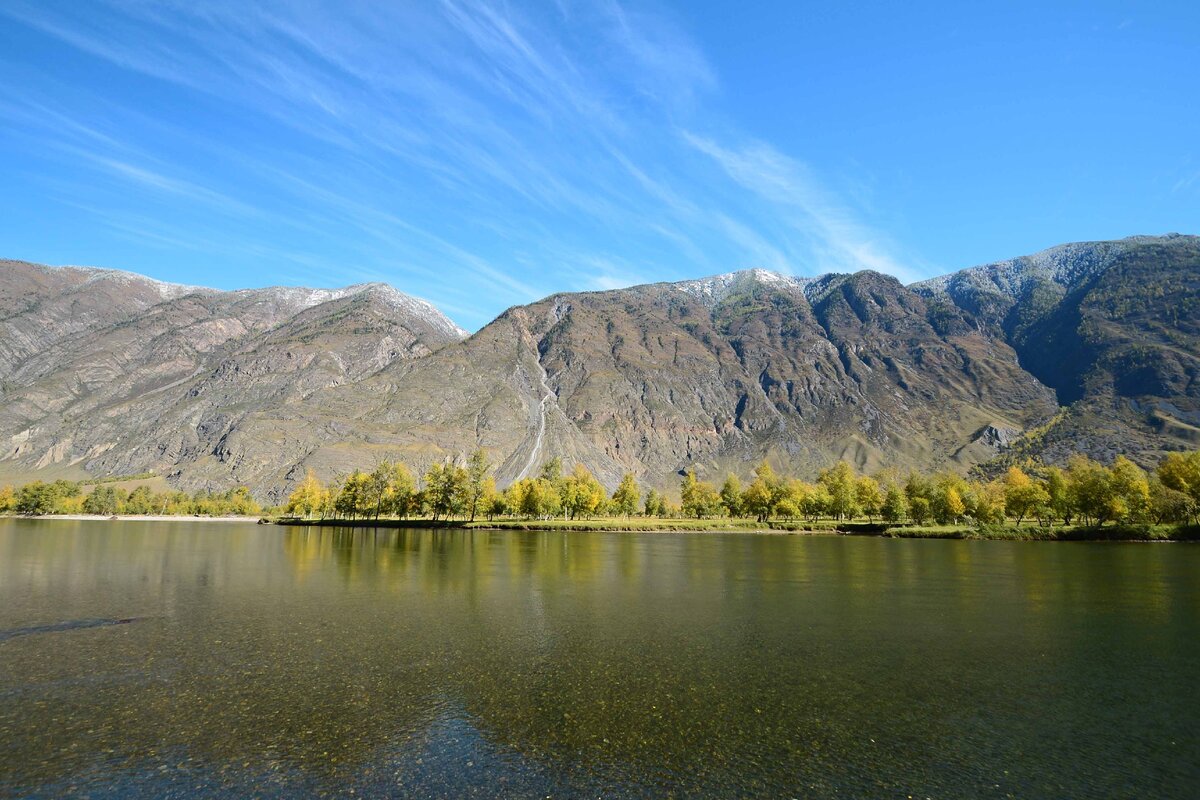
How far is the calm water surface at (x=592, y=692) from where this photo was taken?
1416 centimetres

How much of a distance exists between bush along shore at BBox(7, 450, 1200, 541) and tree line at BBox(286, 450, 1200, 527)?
0.29 meters

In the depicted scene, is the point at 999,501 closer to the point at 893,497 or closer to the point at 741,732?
the point at 893,497

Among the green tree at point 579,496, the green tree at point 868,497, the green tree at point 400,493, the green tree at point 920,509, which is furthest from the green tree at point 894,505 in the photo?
the green tree at point 400,493

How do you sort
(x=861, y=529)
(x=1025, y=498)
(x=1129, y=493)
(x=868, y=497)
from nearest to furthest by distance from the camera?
(x=1129, y=493)
(x=1025, y=498)
(x=861, y=529)
(x=868, y=497)

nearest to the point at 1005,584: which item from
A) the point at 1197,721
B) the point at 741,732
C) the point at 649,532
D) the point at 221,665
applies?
the point at 1197,721

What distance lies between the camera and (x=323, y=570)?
54.8 m

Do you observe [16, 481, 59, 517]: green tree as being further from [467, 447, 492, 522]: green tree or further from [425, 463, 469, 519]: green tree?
[467, 447, 492, 522]: green tree

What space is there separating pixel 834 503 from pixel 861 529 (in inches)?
880

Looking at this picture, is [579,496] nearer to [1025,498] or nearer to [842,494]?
[842,494]

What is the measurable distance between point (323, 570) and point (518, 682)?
40267 mm

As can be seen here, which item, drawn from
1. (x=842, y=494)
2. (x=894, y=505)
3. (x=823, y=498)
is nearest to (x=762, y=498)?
(x=823, y=498)

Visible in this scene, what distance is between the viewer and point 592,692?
2020 centimetres

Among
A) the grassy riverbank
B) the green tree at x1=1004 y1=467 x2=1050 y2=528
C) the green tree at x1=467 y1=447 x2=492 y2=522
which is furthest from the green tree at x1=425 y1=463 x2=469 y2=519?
the green tree at x1=1004 y1=467 x2=1050 y2=528

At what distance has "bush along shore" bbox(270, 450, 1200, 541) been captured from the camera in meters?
112
